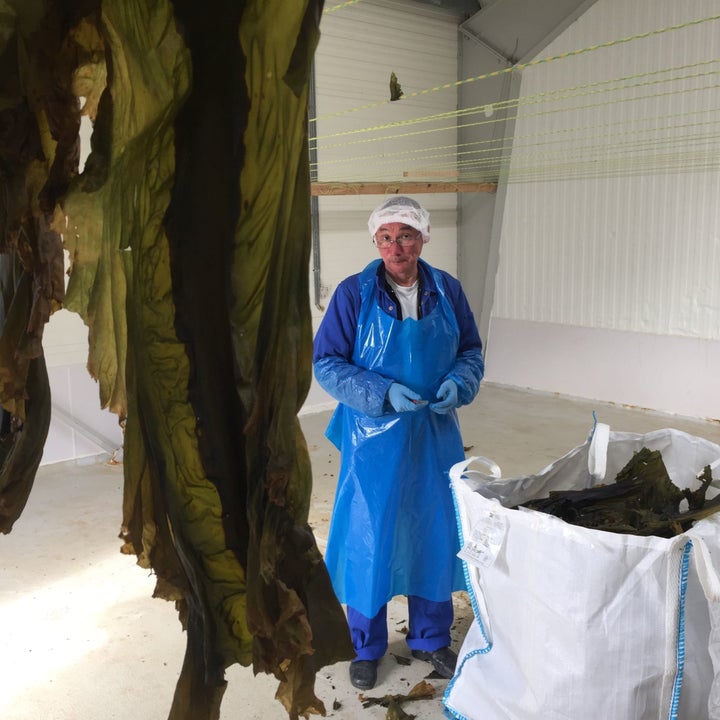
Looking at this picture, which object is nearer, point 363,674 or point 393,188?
point 363,674

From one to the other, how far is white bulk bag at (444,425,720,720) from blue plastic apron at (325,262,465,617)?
0.37 m

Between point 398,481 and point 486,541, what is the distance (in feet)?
1.67

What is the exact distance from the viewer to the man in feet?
7.65

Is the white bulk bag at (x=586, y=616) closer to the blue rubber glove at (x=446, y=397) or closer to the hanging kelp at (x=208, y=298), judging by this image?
the blue rubber glove at (x=446, y=397)

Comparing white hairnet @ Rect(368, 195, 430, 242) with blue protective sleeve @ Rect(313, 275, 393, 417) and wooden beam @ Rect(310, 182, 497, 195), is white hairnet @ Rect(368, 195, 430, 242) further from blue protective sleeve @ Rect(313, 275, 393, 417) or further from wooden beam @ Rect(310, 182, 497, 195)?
wooden beam @ Rect(310, 182, 497, 195)

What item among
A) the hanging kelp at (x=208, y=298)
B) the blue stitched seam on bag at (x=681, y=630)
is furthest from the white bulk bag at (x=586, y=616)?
the hanging kelp at (x=208, y=298)

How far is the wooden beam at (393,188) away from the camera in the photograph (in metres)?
5.16

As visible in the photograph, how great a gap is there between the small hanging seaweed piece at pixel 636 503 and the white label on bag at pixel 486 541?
243mm

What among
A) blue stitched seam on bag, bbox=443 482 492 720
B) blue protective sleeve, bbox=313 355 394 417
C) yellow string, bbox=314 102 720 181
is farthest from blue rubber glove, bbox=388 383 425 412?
yellow string, bbox=314 102 720 181

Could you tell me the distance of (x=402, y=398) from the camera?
7.35 ft

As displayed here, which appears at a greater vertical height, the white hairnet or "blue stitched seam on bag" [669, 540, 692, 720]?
the white hairnet

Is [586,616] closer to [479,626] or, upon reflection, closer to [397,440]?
[479,626]

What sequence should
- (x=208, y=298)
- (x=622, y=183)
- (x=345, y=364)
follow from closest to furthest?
(x=208, y=298)
(x=345, y=364)
(x=622, y=183)

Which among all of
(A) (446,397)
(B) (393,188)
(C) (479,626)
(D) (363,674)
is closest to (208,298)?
(C) (479,626)
